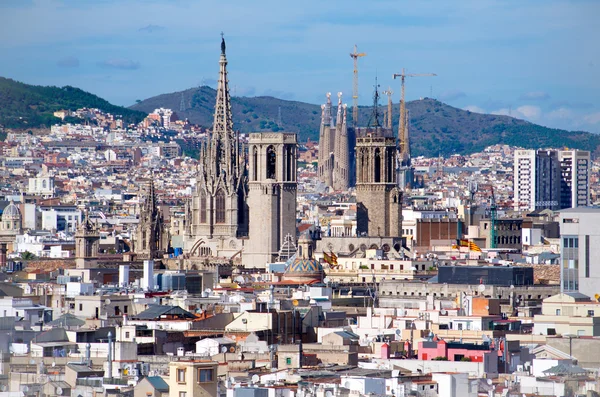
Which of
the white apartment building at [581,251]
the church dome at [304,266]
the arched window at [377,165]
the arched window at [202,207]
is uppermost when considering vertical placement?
the arched window at [377,165]

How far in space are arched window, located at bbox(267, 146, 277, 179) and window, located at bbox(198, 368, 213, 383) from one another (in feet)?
246

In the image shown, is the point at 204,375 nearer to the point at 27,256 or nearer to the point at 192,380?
the point at 192,380

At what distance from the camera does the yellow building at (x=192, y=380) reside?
38.1 metres

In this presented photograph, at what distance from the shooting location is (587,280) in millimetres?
67812

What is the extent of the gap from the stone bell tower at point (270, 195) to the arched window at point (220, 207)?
422cm

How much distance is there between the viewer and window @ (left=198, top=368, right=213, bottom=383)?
38.3m

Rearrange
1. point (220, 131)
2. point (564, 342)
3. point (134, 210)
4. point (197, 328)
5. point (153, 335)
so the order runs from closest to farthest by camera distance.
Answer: point (564, 342), point (153, 335), point (197, 328), point (220, 131), point (134, 210)

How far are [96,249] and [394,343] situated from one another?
63.1 m

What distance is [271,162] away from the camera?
114062 mm

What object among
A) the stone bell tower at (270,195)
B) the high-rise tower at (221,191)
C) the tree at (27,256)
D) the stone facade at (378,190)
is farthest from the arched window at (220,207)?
the tree at (27,256)

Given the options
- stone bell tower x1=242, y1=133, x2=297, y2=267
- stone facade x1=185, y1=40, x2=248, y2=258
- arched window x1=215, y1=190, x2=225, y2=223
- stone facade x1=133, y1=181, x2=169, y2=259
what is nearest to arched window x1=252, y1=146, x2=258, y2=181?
stone bell tower x1=242, y1=133, x2=297, y2=267

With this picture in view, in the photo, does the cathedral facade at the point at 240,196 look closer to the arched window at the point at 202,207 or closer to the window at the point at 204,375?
the arched window at the point at 202,207

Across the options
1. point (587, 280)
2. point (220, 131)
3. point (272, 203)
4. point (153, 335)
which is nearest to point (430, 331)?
point (153, 335)

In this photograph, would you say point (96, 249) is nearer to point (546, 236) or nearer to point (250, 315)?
point (546, 236)
